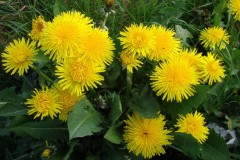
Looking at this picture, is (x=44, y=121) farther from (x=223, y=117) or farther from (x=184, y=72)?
(x=223, y=117)

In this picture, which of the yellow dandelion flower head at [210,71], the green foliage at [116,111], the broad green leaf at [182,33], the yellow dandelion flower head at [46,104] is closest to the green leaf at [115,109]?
the green foliage at [116,111]

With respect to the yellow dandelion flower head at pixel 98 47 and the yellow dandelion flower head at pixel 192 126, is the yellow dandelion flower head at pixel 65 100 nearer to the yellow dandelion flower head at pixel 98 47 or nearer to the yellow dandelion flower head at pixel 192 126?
the yellow dandelion flower head at pixel 98 47

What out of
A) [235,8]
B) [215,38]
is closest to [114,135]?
[215,38]

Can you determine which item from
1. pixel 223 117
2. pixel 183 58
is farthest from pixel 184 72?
pixel 223 117

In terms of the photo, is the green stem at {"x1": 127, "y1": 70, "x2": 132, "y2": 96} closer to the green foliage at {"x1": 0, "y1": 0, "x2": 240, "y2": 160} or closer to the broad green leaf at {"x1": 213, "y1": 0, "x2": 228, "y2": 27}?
the green foliage at {"x1": 0, "y1": 0, "x2": 240, "y2": 160}

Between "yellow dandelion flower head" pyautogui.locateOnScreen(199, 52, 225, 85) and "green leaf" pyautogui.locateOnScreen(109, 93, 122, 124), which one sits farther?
"yellow dandelion flower head" pyautogui.locateOnScreen(199, 52, 225, 85)

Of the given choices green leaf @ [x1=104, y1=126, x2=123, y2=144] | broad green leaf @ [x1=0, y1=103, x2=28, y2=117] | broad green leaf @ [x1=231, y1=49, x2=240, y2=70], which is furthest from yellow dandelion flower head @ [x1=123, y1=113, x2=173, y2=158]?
broad green leaf @ [x1=231, y1=49, x2=240, y2=70]
